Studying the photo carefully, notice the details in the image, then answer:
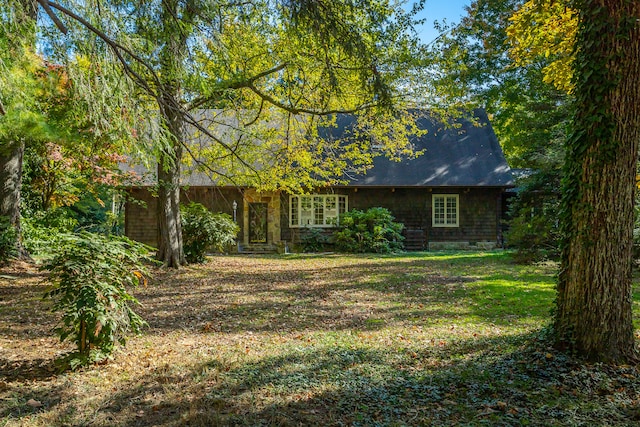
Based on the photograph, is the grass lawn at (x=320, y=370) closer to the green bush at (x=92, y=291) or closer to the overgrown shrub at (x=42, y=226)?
the green bush at (x=92, y=291)

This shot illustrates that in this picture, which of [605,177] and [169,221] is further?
[169,221]

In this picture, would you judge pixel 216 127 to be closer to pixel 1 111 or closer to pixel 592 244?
pixel 1 111

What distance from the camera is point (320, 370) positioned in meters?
4.56

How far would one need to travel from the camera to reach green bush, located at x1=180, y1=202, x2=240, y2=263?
1364 cm

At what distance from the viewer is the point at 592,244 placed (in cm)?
429

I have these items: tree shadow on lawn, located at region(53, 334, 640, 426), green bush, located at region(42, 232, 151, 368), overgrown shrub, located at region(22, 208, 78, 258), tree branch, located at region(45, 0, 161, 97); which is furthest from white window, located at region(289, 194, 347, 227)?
green bush, located at region(42, 232, 151, 368)

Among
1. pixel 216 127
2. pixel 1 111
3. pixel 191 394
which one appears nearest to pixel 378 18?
pixel 191 394

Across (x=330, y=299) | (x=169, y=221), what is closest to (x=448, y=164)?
(x=169, y=221)

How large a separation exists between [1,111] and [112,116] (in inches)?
70.3

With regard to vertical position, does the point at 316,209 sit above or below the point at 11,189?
below

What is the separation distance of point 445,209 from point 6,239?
52.3 ft

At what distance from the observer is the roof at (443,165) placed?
19797 mm

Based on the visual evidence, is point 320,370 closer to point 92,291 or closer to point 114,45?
point 92,291

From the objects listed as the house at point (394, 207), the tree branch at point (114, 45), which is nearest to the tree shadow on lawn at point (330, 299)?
the tree branch at point (114, 45)
